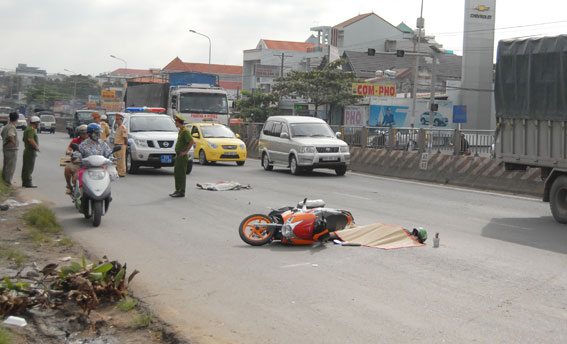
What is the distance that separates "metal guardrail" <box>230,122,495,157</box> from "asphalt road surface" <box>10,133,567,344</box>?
6.11m

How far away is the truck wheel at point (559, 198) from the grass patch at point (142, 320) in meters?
8.69

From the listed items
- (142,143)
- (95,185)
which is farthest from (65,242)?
(142,143)

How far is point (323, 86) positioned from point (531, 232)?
51.7m

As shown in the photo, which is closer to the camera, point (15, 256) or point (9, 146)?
point (15, 256)

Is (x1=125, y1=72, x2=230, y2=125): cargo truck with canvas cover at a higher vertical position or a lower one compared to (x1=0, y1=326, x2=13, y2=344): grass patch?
higher

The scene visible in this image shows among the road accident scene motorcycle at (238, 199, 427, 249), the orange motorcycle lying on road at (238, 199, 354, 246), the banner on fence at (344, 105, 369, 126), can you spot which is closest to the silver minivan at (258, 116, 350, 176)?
the road accident scene motorcycle at (238, 199, 427, 249)

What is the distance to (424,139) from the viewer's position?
22.9 metres

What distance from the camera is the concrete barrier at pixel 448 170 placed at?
1819cm

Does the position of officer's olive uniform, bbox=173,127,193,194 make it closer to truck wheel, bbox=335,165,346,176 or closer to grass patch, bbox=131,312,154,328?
truck wheel, bbox=335,165,346,176

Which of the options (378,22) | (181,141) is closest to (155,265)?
(181,141)

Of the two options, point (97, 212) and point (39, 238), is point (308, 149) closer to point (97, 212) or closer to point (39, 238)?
point (97, 212)

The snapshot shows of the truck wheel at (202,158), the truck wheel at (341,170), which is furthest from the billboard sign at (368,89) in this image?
the truck wheel at (341,170)

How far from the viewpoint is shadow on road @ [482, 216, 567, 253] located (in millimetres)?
10094

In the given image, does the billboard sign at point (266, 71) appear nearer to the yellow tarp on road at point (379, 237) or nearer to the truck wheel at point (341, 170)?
the truck wheel at point (341, 170)
